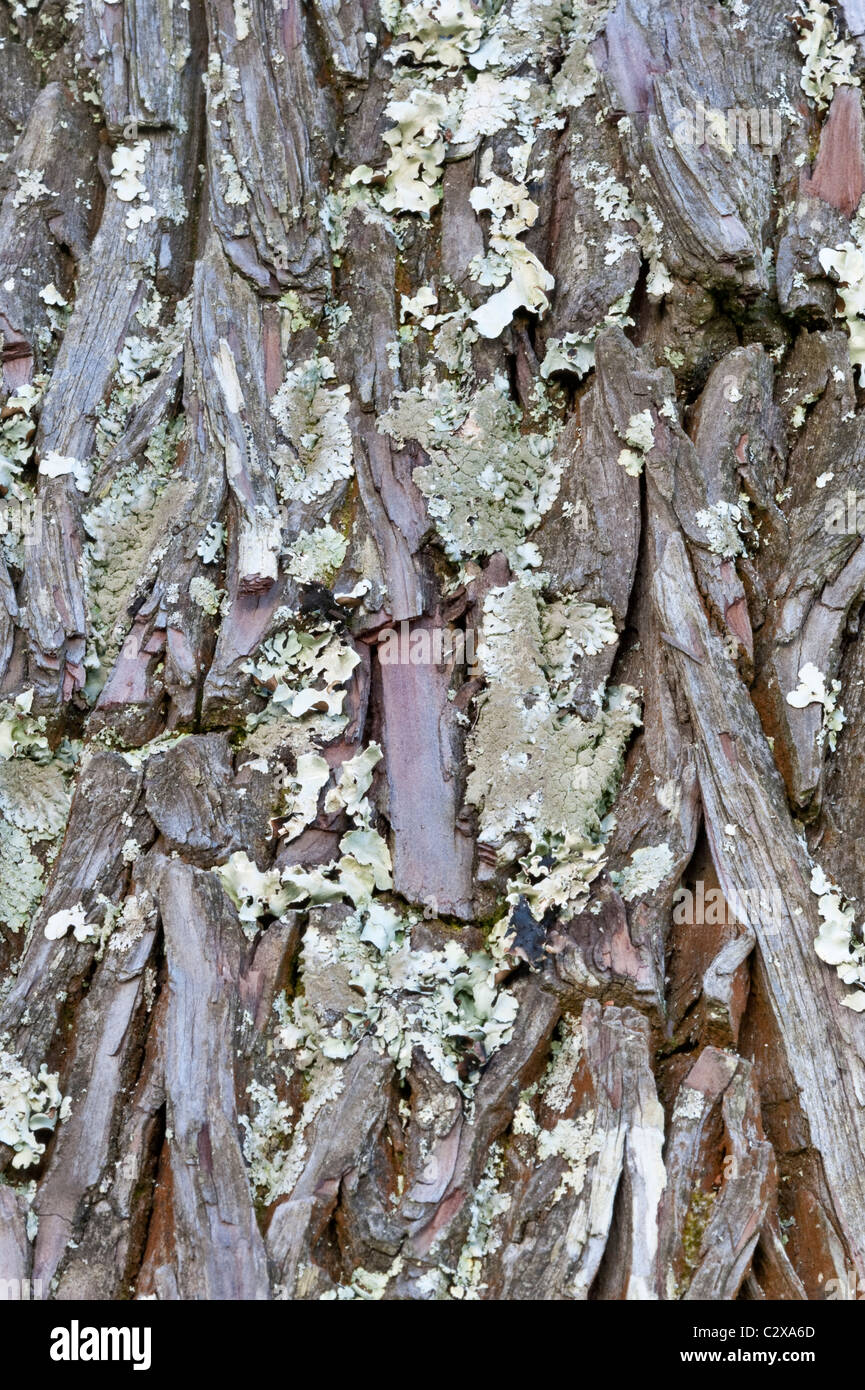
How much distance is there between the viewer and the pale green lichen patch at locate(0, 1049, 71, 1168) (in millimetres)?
2508

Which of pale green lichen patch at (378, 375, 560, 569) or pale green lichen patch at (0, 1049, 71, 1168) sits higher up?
pale green lichen patch at (378, 375, 560, 569)

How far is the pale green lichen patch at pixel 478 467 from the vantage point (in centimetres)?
296

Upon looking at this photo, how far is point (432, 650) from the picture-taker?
9.57 ft

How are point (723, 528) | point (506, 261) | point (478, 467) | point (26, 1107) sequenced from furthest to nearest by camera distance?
point (506, 261)
point (478, 467)
point (723, 528)
point (26, 1107)

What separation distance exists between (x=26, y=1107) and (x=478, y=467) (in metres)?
1.86


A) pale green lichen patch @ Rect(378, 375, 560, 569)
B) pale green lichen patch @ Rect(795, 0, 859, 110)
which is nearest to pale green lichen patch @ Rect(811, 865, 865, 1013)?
pale green lichen patch @ Rect(378, 375, 560, 569)

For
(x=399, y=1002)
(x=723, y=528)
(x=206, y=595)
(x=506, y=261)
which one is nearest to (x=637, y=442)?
(x=723, y=528)

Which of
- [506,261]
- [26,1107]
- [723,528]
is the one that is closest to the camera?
[26,1107]

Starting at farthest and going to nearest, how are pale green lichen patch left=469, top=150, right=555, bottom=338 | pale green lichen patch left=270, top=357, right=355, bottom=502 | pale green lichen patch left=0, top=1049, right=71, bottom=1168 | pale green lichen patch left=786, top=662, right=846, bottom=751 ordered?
1. pale green lichen patch left=469, top=150, right=555, bottom=338
2. pale green lichen patch left=270, top=357, right=355, bottom=502
3. pale green lichen patch left=786, top=662, right=846, bottom=751
4. pale green lichen patch left=0, top=1049, right=71, bottom=1168

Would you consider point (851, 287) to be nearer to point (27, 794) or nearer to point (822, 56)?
point (822, 56)

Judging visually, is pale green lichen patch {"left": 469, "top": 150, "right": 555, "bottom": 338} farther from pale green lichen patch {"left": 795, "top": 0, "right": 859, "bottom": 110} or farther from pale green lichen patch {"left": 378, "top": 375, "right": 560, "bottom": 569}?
pale green lichen patch {"left": 795, "top": 0, "right": 859, "bottom": 110}

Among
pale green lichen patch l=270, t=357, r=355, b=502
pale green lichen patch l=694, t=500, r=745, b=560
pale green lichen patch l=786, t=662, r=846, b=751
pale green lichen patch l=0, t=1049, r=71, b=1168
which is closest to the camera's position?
pale green lichen patch l=0, t=1049, r=71, b=1168

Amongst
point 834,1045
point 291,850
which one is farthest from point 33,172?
point 834,1045

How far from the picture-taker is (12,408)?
315cm
